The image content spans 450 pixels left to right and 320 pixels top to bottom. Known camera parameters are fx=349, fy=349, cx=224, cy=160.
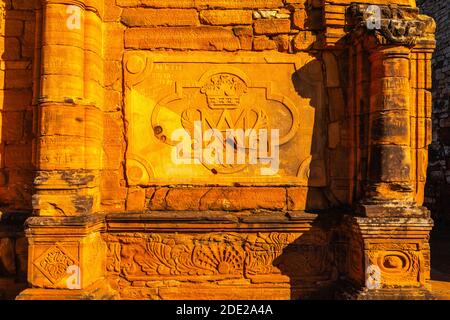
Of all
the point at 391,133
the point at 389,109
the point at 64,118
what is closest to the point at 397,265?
the point at 391,133

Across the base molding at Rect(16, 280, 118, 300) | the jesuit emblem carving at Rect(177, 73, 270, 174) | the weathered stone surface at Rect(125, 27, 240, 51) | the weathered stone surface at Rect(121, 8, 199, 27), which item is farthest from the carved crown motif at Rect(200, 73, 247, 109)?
the base molding at Rect(16, 280, 118, 300)

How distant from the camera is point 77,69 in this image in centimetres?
413

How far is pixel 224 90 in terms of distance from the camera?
15.1 ft

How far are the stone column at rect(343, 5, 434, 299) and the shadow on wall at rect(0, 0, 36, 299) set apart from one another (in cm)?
413

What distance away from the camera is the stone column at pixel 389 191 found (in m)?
3.96

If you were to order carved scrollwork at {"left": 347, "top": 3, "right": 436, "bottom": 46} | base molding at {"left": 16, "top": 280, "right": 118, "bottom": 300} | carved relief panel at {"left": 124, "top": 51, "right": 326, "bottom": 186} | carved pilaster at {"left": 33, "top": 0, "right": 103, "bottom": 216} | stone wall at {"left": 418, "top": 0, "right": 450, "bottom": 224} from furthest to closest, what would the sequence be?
1. stone wall at {"left": 418, "top": 0, "right": 450, "bottom": 224}
2. carved relief panel at {"left": 124, "top": 51, "right": 326, "bottom": 186}
3. carved scrollwork at {"left": 347, "top": 3, "right": 436, "bottom": 46}
4. carved pilaster at {"left": 33, "top": 0, "right": 103, "bottom": 216}
5. base molding at {"left": 16, "top": 280, "right": 118, "bottom": 300}

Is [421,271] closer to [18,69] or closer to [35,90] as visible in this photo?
[35,90]

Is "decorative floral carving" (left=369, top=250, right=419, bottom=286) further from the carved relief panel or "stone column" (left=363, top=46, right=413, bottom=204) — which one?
the carved relief panel

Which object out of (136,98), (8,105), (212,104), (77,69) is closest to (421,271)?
(212,104)

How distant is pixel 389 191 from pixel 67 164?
3.75 metres

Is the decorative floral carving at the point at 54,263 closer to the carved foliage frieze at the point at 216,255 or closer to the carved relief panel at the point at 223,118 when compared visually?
the carved foliage frieze at the point at 216,255

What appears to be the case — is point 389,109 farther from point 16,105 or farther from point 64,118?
point 16,105

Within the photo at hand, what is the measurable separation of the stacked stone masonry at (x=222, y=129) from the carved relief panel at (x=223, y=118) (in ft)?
0.06

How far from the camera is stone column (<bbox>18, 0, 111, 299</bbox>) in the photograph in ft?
12.8
